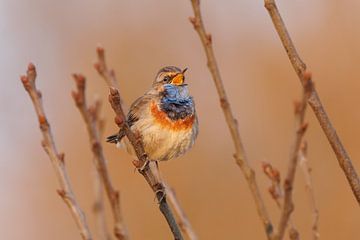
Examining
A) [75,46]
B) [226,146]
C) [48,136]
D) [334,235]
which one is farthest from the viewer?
[75,46]

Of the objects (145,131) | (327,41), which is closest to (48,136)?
(145,131)

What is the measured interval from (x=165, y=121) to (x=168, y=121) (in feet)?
0.04

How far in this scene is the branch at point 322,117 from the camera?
1.61 metres

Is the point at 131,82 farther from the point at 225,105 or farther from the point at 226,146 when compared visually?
the point at 225,105

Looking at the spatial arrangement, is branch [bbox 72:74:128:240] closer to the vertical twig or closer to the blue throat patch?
the vertical twig

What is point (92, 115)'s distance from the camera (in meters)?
1.24

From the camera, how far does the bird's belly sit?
2.67m

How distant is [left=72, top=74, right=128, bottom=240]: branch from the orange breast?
1497 mm

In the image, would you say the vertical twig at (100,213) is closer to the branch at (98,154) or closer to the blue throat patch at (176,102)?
the branch at (98,154)

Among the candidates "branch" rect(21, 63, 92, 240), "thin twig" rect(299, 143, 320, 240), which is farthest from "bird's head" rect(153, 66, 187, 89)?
"branch" rect(21, 63, 92, 240)

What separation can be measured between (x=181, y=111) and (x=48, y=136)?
1.32 metres

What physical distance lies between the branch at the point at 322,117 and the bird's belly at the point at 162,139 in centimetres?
107

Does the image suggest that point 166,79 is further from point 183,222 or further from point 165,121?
point 183,222

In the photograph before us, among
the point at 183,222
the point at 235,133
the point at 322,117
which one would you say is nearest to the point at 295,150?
the point at 235,133
